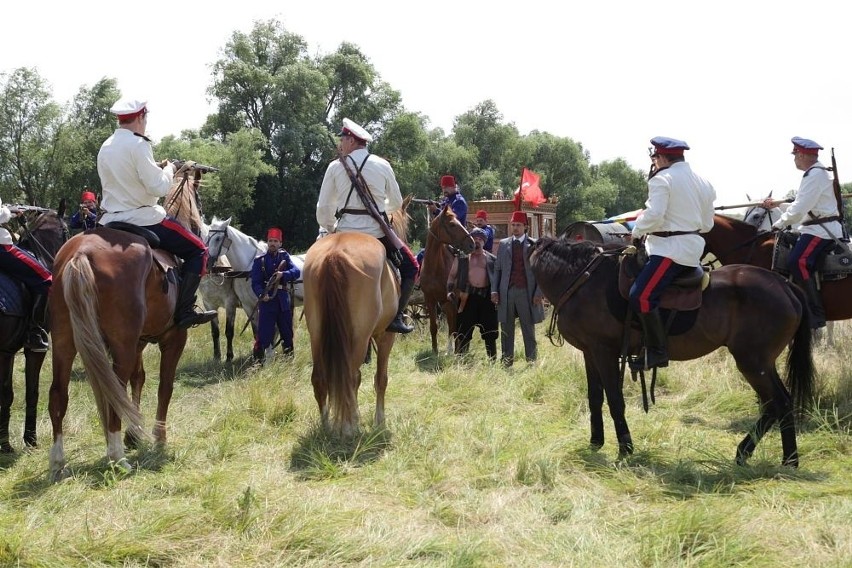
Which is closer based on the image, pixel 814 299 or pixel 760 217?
pixel 814 299

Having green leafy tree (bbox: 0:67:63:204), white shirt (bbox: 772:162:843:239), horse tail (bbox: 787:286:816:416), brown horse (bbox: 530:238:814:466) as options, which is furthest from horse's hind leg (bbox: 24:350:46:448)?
green leafy tree (bbox: 0:67:63:204)

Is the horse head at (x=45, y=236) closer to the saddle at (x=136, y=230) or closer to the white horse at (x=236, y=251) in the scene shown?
the saddle at (x=136, y=230)

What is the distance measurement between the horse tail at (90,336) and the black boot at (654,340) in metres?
3.83

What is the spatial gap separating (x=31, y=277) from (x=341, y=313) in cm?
288

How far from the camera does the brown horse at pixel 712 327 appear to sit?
561 centimetres

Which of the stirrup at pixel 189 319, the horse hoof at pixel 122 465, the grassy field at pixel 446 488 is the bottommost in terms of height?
the grassy field at pixel 446 488

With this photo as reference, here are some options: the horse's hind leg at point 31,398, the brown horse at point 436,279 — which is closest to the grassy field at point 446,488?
the horse's hind leg at point 31,398

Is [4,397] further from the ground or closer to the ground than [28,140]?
closer to the ground

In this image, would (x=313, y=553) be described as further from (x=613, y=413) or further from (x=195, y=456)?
(x=613, y=413)

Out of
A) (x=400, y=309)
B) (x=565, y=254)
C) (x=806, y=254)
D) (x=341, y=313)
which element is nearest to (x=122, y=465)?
(x=341, y=313)

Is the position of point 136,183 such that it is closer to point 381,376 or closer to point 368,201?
point 368,201

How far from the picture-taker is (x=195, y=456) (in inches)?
231

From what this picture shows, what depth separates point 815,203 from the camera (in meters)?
7.18

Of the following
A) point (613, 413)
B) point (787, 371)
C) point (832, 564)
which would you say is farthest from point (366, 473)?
point (787, 371)
